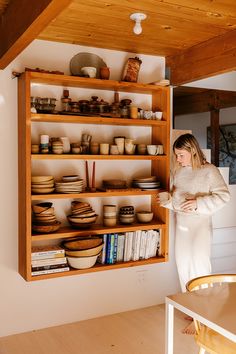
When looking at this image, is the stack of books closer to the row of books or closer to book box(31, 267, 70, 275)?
book box(31, 267, 70, 275)

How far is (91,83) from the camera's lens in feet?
10.3

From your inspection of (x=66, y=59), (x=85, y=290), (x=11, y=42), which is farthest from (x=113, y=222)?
(x=11, y=42)

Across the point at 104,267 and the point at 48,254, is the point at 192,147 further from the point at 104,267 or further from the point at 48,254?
the point at 48,254

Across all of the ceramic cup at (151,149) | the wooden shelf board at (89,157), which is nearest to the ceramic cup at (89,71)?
the wooden shelf board at (89,157)

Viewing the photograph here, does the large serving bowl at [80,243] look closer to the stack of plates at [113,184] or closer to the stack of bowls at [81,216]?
the stack of bowls at [81,216]

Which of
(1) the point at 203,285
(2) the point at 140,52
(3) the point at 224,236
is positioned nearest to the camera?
(1) the point at 203,285

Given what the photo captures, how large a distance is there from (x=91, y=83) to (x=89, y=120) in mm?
296

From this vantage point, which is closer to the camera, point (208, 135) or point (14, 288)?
point (14, 288)

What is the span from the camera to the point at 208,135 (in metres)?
6.49

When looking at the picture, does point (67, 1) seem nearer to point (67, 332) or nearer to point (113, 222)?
point (113, 222)

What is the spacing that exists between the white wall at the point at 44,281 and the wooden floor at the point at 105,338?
4.4 inches

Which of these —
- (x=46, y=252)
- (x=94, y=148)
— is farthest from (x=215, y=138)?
(x=46, y=252)

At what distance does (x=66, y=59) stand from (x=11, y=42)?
898mm

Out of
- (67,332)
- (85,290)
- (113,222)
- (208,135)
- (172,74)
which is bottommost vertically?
(67,332)
